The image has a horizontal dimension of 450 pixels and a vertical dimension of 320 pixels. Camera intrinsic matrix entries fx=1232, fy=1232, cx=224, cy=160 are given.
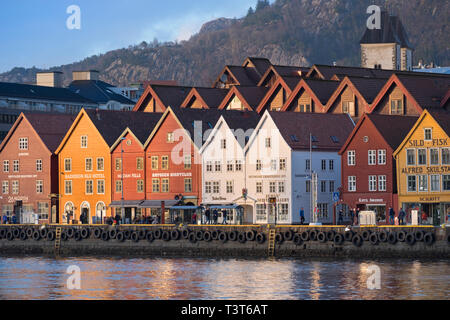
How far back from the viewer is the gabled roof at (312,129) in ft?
389

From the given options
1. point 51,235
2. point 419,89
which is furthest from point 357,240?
point 51,235

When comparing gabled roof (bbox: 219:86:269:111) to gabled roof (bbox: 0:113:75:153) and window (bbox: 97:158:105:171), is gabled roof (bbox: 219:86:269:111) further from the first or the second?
gabled roof (bbox: 0:113:75:153)

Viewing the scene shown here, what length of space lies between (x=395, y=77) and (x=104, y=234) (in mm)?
34290

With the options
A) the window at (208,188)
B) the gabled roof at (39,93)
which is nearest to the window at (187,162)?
the window at (208,188)

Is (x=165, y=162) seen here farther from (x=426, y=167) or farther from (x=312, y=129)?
(x=426, y=167)

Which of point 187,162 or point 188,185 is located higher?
point 187,162

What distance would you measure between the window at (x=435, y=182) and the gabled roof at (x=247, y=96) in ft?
119

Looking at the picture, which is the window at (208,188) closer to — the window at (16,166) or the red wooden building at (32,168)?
the red wooden building at (32,168)

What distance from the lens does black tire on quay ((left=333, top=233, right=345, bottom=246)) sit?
97.9 metres

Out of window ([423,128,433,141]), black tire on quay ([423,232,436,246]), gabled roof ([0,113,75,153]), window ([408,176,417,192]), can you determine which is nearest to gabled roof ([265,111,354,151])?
window ([408,176,417,192])

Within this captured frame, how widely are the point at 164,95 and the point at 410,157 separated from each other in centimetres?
4619

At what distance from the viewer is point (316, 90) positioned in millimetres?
136500

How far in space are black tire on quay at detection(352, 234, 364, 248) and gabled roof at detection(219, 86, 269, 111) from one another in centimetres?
4579
